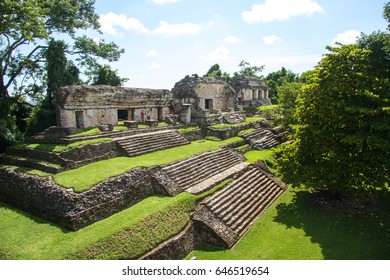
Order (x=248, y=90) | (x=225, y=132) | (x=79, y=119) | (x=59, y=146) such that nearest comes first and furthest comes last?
(x=59, y=146) < (x=79, y=119) < (x=225, y=132) < (x=248, y=90)

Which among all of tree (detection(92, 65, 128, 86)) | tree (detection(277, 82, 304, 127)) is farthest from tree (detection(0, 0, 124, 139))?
tree (detection(277, 82, 304, 127))

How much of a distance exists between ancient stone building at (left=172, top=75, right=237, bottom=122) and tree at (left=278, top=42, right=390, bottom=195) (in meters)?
10.1

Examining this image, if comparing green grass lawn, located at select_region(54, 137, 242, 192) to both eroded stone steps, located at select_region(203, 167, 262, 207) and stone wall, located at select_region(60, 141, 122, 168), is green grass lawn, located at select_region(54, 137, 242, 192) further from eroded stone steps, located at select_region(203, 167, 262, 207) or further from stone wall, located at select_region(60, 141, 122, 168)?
eroded stone steps, located at select_region(203, 167, 262, 207)

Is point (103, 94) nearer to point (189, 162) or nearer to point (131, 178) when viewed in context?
point (189, 162)

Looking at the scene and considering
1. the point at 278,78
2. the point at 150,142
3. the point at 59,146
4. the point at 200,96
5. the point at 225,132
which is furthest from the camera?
the point at 278,78

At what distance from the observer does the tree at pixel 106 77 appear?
22.5m

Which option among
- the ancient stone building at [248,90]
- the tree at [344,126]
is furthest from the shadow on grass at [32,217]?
the ancient stone building at [248,90]

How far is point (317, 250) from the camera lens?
8.95 meters

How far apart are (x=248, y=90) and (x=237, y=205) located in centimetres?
2328

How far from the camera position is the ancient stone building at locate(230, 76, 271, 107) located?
32469 mm

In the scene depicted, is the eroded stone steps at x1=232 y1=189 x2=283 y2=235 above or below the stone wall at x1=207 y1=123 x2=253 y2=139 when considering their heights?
below

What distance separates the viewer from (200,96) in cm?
2656

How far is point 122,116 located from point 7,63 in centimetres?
866

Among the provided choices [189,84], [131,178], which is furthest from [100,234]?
[189,84]
